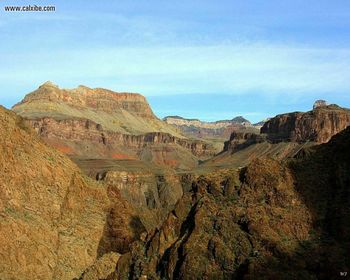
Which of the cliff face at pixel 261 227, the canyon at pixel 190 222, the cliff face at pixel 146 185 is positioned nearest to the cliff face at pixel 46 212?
the canyon at pixel 190 222

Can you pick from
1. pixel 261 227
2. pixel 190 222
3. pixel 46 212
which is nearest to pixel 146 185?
pixel 46 212

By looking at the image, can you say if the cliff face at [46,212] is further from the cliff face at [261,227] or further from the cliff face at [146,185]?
the cliff face at [146,185]

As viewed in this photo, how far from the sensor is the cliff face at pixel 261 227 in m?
22.1

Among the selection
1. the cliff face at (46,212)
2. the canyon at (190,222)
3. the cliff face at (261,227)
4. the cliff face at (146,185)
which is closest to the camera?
the cliff face at (261,227)

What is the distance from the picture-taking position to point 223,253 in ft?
76.1

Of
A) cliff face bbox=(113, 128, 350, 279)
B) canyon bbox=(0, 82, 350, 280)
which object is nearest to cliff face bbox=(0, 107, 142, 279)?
canyon bbox=(0, 82, 350, 280)

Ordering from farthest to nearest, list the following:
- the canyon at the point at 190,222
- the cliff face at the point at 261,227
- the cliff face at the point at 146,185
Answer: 1. the cliff face at the point at 146,185
2. the canyon at the point at 190,222
3. the cliff face at the point at 261,227

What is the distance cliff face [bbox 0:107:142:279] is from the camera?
3069 centimetres

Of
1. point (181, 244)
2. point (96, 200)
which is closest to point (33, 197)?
point (96, 200)

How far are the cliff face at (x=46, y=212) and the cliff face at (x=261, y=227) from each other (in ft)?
20.6

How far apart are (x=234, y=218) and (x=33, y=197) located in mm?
13079

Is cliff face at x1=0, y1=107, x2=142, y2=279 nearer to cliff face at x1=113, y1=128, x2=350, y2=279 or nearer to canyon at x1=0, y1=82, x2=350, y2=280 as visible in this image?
canyon at x1=0, y1=82, x2=350, y2=280

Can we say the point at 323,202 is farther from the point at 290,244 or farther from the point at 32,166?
the point at 32,166

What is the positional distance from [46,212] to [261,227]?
13.6 meters
